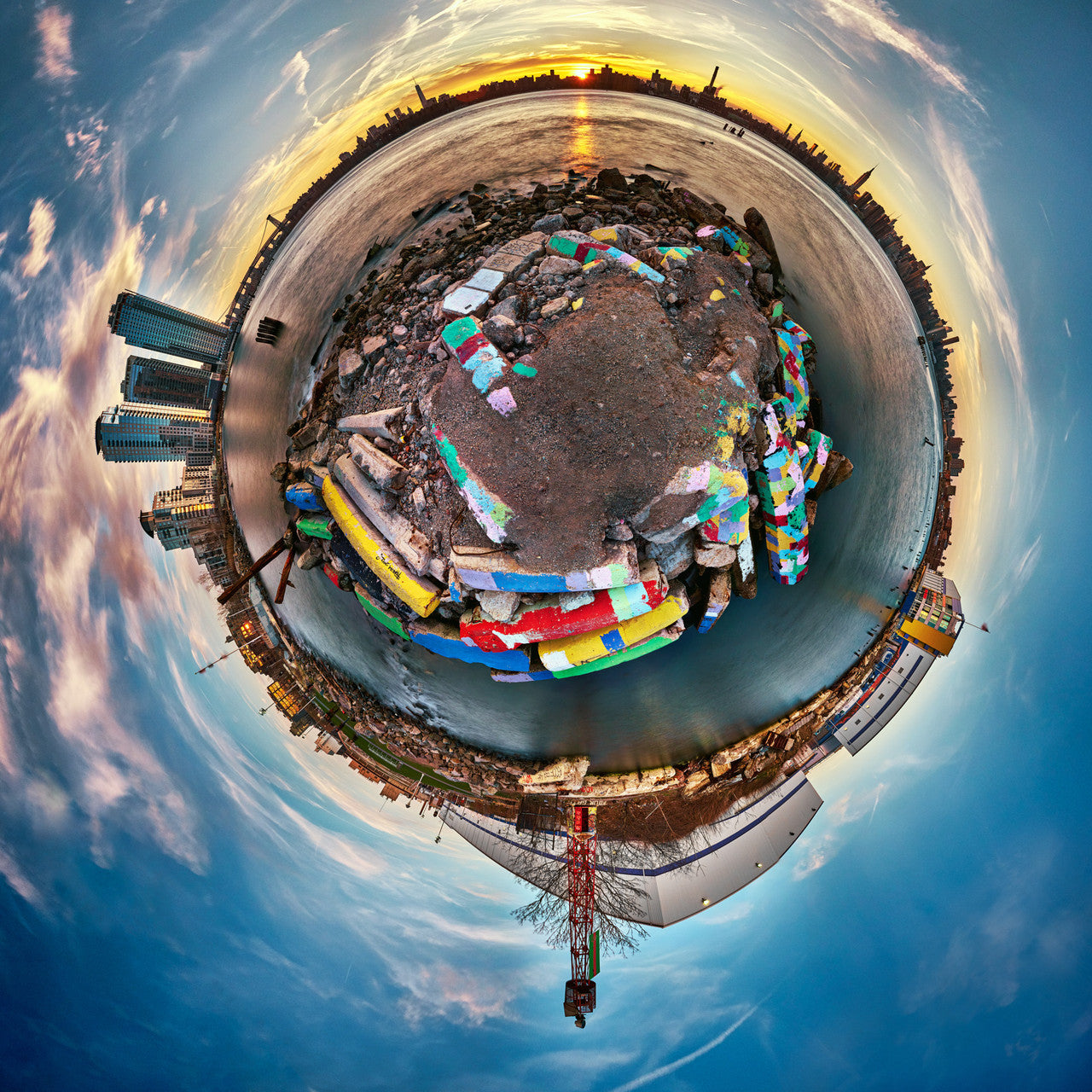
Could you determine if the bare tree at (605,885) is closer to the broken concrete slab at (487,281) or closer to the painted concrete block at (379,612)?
the painted concrete block at (379,612)

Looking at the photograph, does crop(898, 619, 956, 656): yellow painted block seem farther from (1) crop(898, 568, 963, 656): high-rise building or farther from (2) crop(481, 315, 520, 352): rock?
(2) crop(481, 315, 520, 352): rock

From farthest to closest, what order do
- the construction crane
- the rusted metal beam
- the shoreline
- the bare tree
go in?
the bare tree
the construction crane
the shoreline
the rusted metal beam

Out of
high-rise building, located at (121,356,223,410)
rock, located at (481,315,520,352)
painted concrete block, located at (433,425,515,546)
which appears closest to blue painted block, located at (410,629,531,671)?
painted concrete block, located at (433,425,515,546)

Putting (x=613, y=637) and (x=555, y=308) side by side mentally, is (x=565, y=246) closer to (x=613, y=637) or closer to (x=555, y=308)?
(x=555, y=308)

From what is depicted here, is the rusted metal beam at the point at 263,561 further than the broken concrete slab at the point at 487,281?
Yes

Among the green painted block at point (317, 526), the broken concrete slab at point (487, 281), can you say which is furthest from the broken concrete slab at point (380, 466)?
the broken concrete slab at point (487, 281)
